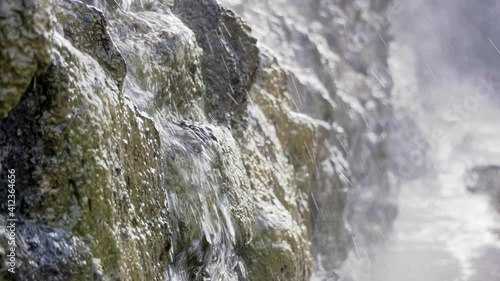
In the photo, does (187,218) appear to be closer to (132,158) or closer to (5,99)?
(132,158)

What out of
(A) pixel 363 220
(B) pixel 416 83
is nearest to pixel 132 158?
(A) pixel 363 220

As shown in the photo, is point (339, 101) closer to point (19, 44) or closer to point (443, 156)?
point (443, 156)

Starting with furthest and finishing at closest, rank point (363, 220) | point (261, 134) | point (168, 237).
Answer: point (363, 220), point (261, 134), point (168, 237)

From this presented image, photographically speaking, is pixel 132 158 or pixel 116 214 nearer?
pixel 116 214

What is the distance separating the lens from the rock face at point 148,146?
3.44 m

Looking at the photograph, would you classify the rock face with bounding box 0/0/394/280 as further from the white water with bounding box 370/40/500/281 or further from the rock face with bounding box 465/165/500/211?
the rock face with bounding box 465/165/500/211

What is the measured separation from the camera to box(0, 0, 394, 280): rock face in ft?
11.3

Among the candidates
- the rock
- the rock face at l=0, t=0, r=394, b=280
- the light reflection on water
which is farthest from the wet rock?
the light reflection on water

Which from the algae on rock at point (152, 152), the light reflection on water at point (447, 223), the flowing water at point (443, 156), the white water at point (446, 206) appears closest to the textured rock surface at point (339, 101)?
the light reflection on water at point (447, 223)

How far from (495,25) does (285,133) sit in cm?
4574

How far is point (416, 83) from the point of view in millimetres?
41438

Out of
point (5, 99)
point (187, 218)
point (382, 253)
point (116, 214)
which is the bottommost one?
point (382, 253)

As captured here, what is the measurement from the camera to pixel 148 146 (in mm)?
4742

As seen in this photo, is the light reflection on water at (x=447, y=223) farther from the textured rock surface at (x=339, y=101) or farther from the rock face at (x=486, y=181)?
the textured rock surface at (x=339, y=101)
